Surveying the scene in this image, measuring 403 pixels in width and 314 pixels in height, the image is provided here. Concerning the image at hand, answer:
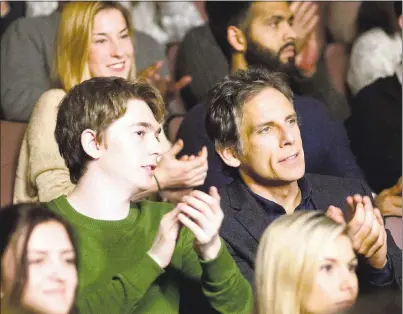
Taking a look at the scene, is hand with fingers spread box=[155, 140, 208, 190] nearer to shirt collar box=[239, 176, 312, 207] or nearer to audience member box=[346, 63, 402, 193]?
shirt collar box=[239, 176, 312, 207]

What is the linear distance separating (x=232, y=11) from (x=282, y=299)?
1.81ft

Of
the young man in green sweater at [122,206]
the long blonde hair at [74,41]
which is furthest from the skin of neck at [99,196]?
the long blonde hair at [74,41]

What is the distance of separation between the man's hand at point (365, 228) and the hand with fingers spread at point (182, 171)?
0.16 metres

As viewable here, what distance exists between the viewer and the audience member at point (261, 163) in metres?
0.96

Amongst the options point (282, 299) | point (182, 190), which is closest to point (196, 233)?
point (282, 299)

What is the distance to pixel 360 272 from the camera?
2.99ft

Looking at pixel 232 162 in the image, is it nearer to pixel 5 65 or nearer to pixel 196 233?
pixel 196 233

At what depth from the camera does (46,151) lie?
1059 millimetres

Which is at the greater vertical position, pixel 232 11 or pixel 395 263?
pixel 232 11

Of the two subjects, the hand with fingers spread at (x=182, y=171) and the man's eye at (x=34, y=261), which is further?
the hand with fingers spread at (x=182, y=171)

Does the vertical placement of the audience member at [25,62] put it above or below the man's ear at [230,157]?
above

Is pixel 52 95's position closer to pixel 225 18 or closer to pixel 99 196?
pixel 99 196

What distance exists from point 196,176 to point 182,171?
2 centimetres

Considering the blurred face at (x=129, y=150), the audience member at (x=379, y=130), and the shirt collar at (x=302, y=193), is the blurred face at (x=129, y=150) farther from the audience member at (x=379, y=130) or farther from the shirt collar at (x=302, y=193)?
the audience member at (x=379, y=130)
